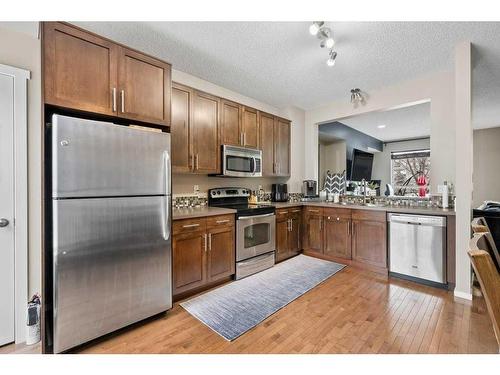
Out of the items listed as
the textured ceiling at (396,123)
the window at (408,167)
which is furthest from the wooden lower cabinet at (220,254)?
the window at (408,167)

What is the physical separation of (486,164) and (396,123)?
2441 millimetres

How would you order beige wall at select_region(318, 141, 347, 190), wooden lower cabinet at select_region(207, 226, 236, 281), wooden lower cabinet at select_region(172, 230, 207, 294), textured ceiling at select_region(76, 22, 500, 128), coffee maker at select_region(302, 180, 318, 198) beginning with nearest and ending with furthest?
textured ceiling at select_region(76, 22, 500, 128)
wooden lower cabinet at select_region(172, 230, 207, 294)
wooden lower cabinet at select_region(207, 226, 236, 281)
coffee maker at select_region(302, 180, 318, 198)
beige wall at select_region(318, 141, 347, 190)

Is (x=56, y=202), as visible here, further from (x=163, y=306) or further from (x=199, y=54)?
(x=199, y=54)

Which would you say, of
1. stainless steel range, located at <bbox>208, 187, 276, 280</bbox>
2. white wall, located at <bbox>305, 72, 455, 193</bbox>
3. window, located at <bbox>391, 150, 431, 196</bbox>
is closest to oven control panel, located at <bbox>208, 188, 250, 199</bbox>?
stainless steel range, located at <bbox>208, 187, 276, 280</bbox>

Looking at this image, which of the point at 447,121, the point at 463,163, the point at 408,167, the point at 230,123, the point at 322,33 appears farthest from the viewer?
the point at 408,167

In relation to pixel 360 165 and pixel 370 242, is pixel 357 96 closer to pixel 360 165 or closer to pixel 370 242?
pixel 370 242

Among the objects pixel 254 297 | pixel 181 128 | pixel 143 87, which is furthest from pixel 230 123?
pixel 254 297

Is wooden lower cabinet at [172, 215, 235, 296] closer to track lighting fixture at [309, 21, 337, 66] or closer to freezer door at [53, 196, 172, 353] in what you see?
freezer door at [53, 196, 172, 353]

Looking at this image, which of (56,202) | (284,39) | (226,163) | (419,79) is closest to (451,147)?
(419,79)

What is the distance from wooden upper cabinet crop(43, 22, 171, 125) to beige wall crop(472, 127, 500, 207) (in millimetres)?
6821

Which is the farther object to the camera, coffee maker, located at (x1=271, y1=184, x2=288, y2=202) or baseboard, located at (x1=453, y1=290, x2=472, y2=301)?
coffee maker, located at (x1=271, y1=184, x2=288, y2=202)

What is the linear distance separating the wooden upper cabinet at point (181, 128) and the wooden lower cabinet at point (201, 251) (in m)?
0.72

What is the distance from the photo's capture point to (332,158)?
20.0ft

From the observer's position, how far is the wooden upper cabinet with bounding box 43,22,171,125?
63.3 inches
